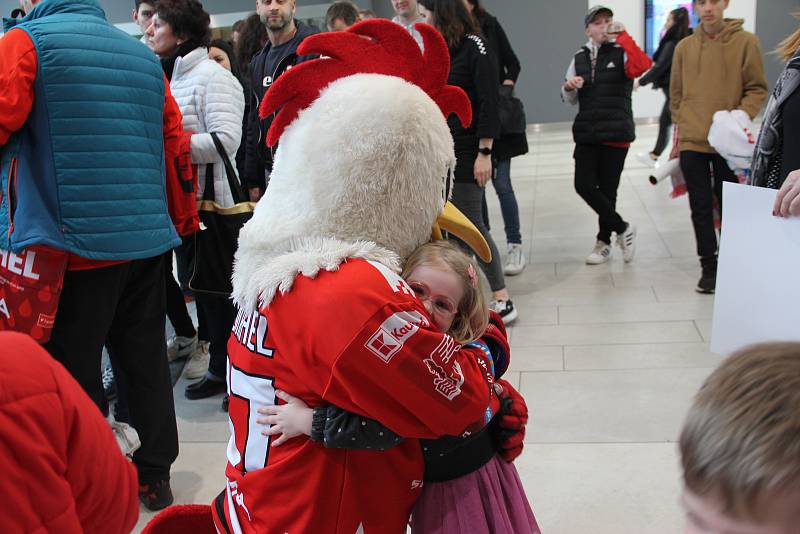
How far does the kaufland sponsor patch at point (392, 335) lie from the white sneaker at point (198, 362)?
2.62 metres

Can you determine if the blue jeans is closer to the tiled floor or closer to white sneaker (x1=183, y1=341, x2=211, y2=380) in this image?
the tiled floor

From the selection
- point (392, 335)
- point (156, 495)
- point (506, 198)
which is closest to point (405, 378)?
point (392, 335)

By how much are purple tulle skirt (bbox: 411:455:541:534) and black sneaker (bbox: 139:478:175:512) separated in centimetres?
133

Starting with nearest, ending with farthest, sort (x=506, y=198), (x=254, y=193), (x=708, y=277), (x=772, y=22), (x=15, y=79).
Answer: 1. (x=15, y=79)
2. (x=254, y=193)
3. (x=708, y=277)
4. (x=506, y=198)
5. (x=772, y=22)

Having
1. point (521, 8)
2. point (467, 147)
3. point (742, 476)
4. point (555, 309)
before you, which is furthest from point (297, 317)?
point (521, 8)

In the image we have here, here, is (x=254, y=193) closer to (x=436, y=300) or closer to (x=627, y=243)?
(x=436, y=300)

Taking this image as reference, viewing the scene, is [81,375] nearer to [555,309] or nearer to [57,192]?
[57,192]

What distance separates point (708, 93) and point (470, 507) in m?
3.33

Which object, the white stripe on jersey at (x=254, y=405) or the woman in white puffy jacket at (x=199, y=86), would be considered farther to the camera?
the woman in white puffy jacket at (x=199, y=86)

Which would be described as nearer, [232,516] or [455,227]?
[232,516]

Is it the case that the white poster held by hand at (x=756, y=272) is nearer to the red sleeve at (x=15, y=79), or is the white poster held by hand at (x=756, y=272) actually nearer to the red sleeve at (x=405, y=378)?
the red sleeve at (x=405, y=378)

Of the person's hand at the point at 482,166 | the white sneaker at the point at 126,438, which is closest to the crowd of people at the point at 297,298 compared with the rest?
the white sneaker at the point at 126,438

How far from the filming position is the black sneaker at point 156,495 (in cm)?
254

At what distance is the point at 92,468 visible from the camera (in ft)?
2.83
